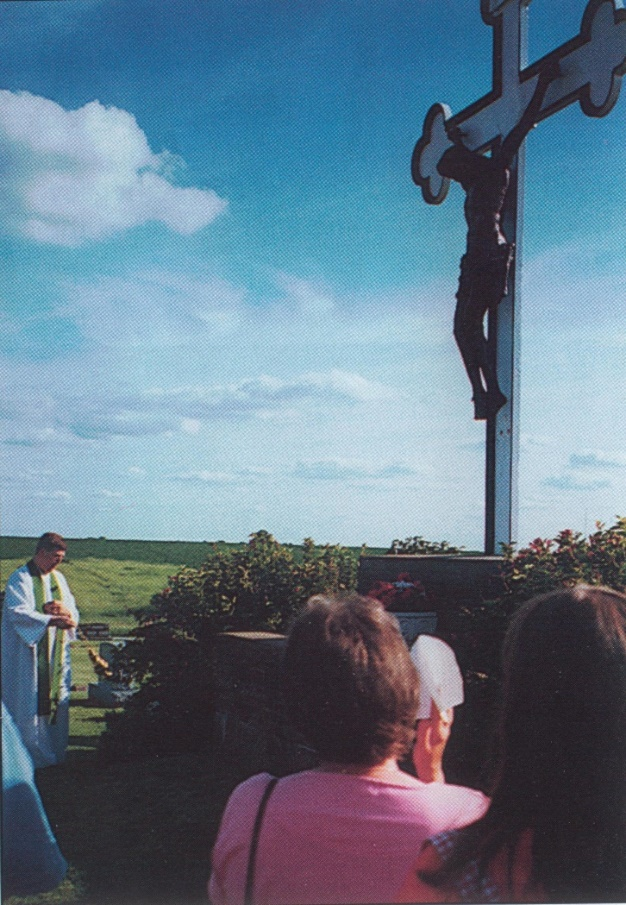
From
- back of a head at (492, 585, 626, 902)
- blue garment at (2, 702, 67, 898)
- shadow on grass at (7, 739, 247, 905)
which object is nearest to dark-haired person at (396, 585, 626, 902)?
back of a head at (492, 585, 626, 902)

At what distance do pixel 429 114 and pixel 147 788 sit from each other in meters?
2.59

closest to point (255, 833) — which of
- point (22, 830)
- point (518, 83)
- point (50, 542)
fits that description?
point (22, 830)

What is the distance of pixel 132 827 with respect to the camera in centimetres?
310

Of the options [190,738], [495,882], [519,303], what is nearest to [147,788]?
A: [190,738]

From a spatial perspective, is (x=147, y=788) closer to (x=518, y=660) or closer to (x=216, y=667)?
(x=216, y=667)

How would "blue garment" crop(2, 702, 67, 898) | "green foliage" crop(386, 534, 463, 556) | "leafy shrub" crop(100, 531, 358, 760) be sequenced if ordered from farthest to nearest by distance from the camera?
1. "green foliage" crop(386, 534, 463, 556)
2. "leafy shrub" crop(100, 531, 358, 760)
3. "blue garment" crop(2, 702, 67, 898)

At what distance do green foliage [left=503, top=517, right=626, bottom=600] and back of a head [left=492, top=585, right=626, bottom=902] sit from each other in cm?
160

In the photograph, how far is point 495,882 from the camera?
172 cm

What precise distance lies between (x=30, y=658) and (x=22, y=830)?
1357mm

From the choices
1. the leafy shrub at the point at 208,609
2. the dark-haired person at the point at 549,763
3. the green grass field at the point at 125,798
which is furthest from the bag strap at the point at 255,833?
the leafy shrub at the point at 208,609

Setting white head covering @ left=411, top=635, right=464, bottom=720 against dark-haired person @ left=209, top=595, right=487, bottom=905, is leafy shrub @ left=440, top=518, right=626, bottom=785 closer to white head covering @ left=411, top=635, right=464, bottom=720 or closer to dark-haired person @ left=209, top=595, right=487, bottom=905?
white head covering @ left=411, top=635, right=464, bottom=720

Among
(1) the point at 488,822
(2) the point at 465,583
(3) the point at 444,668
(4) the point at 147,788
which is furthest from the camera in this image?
(2) the point at 465,583

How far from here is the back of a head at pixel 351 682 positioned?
5.72 feet

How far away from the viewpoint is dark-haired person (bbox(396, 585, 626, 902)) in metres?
1.71
